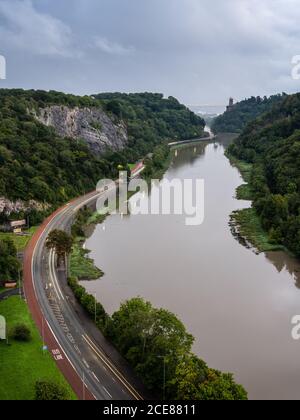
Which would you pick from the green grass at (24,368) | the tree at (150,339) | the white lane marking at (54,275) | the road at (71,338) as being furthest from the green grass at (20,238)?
the tree at (150,339)

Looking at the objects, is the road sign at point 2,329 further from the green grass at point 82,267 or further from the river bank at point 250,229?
the river bank at point 250,229

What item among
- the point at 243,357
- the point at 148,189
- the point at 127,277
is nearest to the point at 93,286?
the point at 127,277

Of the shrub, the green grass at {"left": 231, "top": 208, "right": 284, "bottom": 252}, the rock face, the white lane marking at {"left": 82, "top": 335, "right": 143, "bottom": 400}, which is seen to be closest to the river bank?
the green grass at {"left": 231, "top": 208, "right": 284, "bottom": 252}

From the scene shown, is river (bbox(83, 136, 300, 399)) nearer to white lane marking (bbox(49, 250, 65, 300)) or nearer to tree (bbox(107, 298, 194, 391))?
white lane marking (bbox(49, 250, 65, 300))

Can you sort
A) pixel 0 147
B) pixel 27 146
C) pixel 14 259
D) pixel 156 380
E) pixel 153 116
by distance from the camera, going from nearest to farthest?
1. pixel 156 380
2. pixel 14 259
3. pixel 0 147
4. pixel 27 146
5. pixel 153 116

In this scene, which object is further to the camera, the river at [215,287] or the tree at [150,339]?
the river at [215,287]

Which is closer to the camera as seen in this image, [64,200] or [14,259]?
[14,259]
